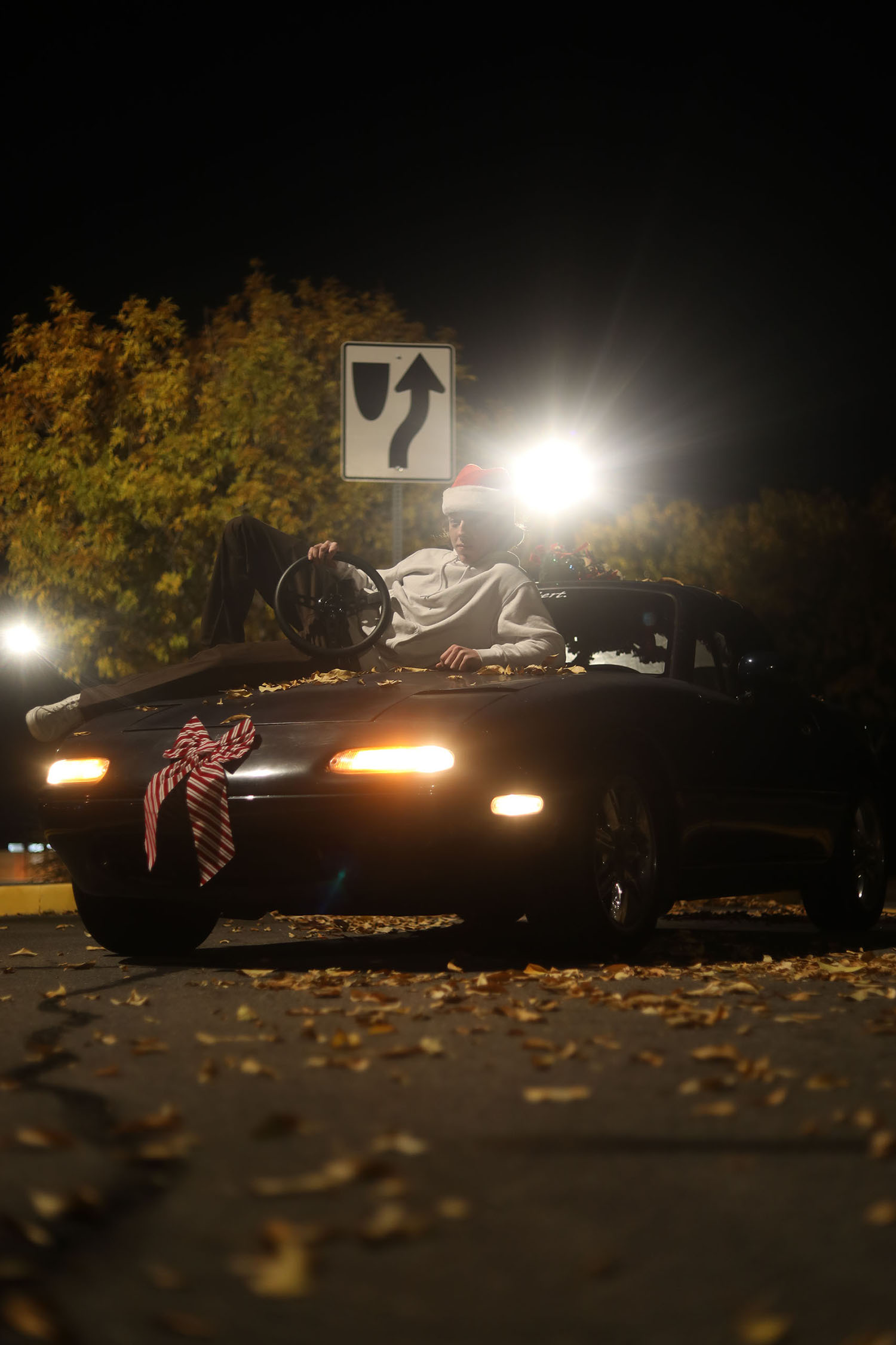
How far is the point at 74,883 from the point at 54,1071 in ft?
9.01

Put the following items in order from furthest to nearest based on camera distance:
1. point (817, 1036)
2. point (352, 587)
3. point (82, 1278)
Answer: point (352, 587) → point (817, 1036) → point (82, 1278)

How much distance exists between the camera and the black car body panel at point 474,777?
6445 mm

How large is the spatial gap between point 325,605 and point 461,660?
779mm

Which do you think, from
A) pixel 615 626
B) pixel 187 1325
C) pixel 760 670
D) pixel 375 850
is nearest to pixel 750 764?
pixel 760 670

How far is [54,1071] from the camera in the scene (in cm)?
474

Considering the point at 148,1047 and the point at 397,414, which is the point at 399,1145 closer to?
the point at 148,1047

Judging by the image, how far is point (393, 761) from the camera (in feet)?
21.2

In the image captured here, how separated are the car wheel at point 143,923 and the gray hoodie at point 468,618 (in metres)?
1.36

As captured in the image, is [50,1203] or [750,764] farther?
[750,764]

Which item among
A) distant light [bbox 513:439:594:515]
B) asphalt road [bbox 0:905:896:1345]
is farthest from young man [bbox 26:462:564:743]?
distant light [bbox 513:439:594:515]

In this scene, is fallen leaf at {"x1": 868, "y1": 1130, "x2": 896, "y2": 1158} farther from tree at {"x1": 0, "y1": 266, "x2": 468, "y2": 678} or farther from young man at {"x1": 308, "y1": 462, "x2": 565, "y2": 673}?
tree at {"x1": 0, "y1": 266, "x2": 468, "y2": 678}

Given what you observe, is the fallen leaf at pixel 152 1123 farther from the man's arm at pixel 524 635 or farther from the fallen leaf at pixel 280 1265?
the man's arm at pixel 524 635

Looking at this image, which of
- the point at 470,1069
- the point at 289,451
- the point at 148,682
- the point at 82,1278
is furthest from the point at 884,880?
the point at 289,451

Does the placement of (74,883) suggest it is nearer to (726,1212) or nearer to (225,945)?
(225,945)
